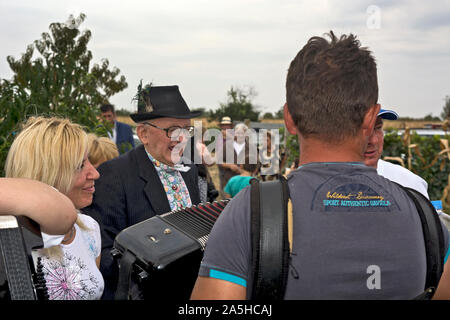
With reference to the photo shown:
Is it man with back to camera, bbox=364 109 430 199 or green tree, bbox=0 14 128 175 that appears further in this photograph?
green tree, bbox=0 14 128 175

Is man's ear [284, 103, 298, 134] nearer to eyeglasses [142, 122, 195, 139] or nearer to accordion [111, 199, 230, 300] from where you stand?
accordion [111, 199, 230, 300]

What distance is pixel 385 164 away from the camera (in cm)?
328

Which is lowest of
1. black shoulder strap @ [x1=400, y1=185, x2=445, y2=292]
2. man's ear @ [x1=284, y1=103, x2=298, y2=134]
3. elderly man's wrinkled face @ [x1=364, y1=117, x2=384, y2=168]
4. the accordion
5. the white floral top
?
the white floral top

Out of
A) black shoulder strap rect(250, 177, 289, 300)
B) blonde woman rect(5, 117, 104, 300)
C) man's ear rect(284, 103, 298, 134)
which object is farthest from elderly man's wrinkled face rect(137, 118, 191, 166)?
black shoulder strap rect(250, 177, 289, 300)

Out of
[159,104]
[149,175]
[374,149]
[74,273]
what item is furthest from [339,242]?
[159,104]

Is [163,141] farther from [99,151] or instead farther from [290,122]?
[290,122]

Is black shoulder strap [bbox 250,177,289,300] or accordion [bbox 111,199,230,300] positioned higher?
black shoulder strap [bbox 250,177,289,300]

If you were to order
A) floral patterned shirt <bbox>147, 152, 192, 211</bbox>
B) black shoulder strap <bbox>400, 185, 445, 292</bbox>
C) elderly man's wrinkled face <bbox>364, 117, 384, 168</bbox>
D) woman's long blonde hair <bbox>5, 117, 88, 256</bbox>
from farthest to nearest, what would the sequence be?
floral patterned shirt <bbox>147, 152, 192, 211</bbox> → elderly man's wrinkled face <bbox>364, 117, 384, 168</bbox> → woman's long blonde hair <bbox>5, 117, 88, 256</bbox> → black shoulder strap <bbox>400, 185, 445, 292</bbox>

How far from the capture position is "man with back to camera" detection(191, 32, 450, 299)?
119 centimetres

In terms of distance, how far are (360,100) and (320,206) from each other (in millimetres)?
357

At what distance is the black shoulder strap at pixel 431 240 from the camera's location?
4.21 ft

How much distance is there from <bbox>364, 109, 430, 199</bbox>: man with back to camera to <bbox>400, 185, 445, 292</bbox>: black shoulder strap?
1257mm
